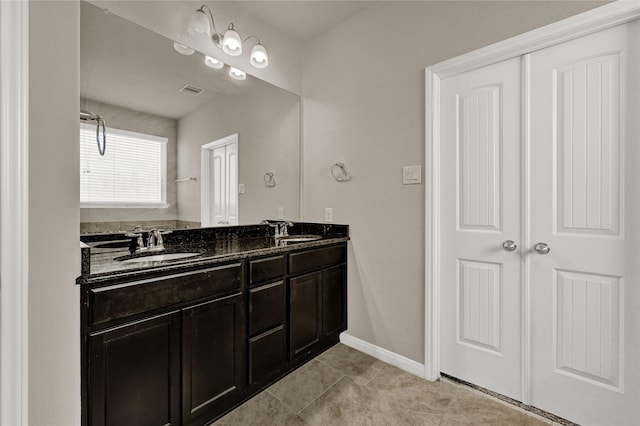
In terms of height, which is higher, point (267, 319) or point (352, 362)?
point (267, 319)

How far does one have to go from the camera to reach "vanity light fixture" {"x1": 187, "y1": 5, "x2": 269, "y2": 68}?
197 centimetres

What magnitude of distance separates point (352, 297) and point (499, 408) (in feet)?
3.74

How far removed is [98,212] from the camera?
65.9 inches

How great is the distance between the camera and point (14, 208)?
95 cm

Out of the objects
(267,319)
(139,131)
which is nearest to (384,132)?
(267,319)

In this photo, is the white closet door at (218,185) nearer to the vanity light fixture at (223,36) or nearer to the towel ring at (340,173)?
the vanity light fixture at (223,36)

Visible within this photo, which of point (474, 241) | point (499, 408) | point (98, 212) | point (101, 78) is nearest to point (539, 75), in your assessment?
point (474, 241)

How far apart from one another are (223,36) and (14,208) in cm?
176

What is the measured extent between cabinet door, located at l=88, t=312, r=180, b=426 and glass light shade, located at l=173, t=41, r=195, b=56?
1675 millimetres

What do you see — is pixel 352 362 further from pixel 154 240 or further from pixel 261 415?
pixel 154 240

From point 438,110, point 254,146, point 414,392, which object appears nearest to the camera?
point 414,392

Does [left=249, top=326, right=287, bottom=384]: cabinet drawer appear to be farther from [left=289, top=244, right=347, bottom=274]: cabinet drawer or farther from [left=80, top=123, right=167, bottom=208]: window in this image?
[left=80, top=123, right=167, bottom=208]: window

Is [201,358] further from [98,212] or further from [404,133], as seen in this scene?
[404,133]

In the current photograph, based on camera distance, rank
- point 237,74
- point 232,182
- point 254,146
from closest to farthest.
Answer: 1. point 237,74
2. point 232,182
3. point 254,146
